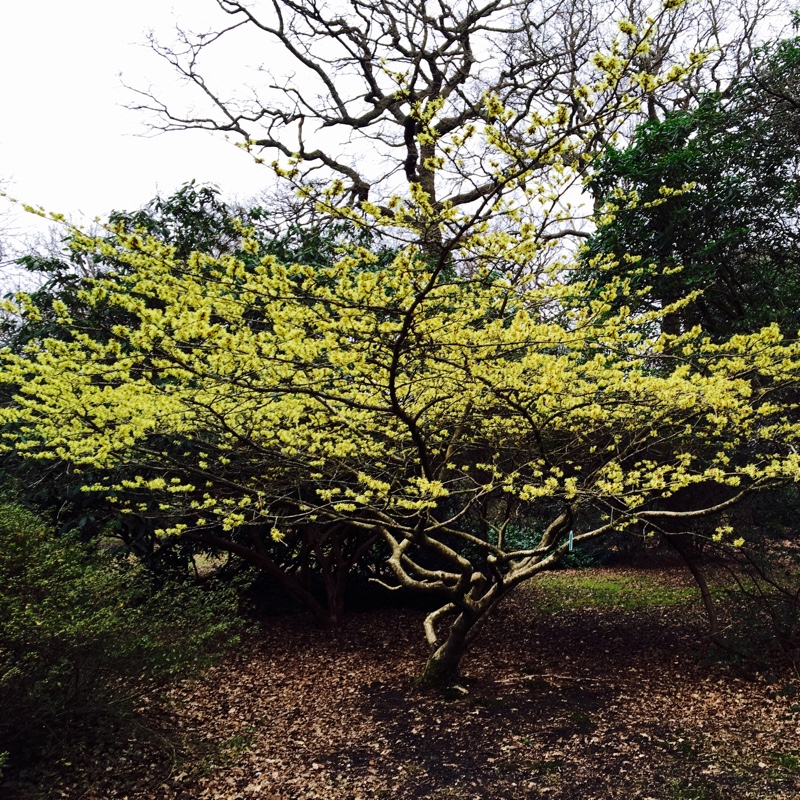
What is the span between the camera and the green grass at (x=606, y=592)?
801 cm

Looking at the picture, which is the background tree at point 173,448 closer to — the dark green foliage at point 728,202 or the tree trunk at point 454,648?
the tree trunk at point 454,648

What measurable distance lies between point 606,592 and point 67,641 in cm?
747

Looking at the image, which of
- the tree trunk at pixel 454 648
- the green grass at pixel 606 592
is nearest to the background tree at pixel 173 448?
the tree trunk at pixel 454 648

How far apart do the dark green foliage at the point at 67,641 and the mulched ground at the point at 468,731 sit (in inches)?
10.0

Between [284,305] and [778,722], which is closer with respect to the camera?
[284,305]

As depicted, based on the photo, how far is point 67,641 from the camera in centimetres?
335

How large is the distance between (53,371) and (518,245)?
2463mm

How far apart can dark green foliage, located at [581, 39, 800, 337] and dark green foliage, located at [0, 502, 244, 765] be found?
4679 mm

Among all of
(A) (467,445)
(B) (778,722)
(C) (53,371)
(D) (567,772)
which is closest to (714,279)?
(A) (467,445)

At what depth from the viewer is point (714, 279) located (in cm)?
577

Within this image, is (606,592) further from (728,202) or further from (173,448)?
(173,448)

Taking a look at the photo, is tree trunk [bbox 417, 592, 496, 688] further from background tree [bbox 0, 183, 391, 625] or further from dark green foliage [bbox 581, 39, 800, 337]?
dark green foliage [bbox 581, 39, 800, 337]

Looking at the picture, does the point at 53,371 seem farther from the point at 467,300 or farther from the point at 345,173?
the point at 345,173

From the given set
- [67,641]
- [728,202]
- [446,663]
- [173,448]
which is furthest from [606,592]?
[67,641]
